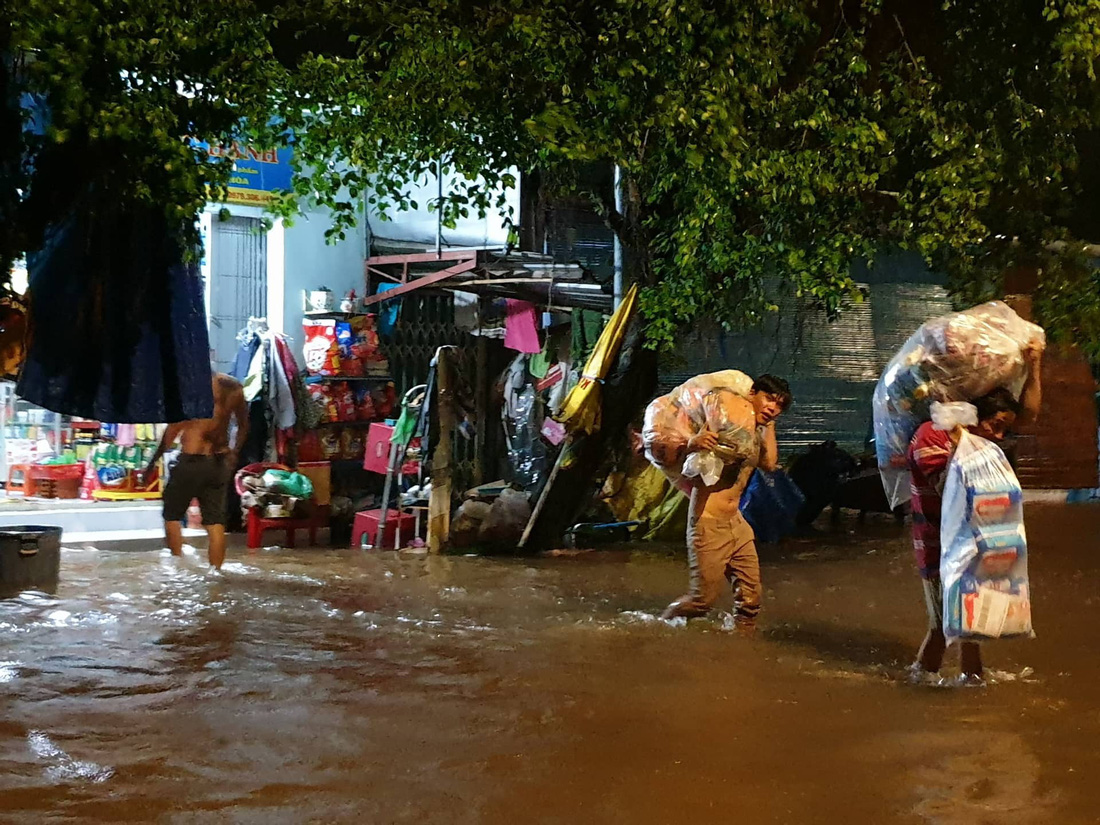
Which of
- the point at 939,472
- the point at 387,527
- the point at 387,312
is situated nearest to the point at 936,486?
the point at 939,472

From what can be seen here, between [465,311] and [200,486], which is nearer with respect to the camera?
[200,486]

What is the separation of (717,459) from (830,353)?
6427 millimetres

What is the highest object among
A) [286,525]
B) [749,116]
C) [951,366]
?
[749,116]

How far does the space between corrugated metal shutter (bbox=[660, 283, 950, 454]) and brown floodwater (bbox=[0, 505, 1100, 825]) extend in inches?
151

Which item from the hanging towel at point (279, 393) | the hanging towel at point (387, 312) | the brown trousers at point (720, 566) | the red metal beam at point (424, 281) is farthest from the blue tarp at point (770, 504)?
the hanging towel at point (279, 393)

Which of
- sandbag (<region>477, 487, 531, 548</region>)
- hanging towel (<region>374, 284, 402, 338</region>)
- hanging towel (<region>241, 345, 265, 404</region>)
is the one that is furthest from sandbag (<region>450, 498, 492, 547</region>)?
hanging towel (<region>374, 284, 402, 338</region>)

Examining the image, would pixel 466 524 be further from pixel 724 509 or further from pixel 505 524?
pixel 724 509

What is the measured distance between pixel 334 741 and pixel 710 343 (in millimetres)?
7909

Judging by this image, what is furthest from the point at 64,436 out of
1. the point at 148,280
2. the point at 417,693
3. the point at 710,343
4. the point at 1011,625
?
the point at 1011,625

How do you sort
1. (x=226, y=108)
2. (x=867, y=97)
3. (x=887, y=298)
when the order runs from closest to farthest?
(x=226, y=108), (x=867, y=97), (x=887, y=298)

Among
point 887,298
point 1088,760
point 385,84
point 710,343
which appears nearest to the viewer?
point 1088,760

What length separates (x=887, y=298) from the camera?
1245 cm

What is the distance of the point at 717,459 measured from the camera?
6316mm

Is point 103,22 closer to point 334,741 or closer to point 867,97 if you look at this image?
point 334,741
